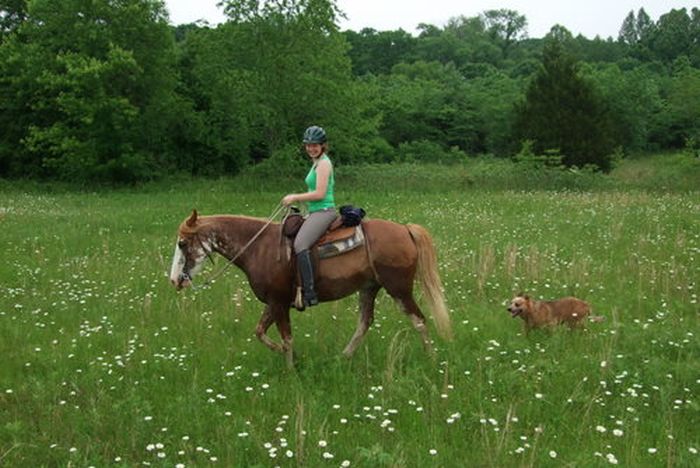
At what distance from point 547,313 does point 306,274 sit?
3612mm

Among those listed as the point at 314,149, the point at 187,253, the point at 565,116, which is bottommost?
the point at 187,253

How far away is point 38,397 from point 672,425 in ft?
21.9

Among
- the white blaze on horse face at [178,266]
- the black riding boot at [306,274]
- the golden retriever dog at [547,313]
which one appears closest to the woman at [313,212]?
the black riding boot at [306,274]

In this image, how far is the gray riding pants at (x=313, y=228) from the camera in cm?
788

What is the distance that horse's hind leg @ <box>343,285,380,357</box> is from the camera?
27.2ft

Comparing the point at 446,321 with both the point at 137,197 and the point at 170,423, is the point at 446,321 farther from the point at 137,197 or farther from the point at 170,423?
the point at 137,197

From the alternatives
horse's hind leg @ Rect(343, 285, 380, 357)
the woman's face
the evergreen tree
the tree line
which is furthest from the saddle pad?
the evergreen tree

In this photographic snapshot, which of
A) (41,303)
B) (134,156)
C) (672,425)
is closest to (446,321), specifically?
(672,425)

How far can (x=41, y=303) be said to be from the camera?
10828mm

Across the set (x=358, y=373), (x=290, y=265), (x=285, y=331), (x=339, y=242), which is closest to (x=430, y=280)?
(x=339, y=242)

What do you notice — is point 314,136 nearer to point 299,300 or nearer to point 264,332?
point 299,300

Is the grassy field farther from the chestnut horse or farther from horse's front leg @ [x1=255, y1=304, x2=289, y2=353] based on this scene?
the chestnut horse

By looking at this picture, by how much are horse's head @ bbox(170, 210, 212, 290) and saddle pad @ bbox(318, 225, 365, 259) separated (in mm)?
1593

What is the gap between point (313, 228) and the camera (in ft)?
26.1
